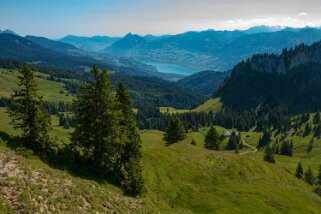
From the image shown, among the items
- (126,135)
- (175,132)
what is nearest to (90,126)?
(126,135)

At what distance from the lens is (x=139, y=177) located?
4619 cm

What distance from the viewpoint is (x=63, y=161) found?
44.0m

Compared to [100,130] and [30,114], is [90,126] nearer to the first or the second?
[100,130]

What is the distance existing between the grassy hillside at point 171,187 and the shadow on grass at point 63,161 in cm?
73

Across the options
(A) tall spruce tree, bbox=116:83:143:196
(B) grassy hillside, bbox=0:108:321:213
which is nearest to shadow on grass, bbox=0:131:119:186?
(B) grassy hillside, bbox=0:108:321:213

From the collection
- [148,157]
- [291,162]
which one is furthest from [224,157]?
[291,162]

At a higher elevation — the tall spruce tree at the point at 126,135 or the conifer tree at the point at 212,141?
the tall spruce tree at the point at 126,135

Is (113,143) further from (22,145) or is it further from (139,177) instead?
(22,145)

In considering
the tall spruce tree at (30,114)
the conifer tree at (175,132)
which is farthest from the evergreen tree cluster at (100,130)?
the conifer tree at (175,132)

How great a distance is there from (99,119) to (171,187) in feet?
65.6

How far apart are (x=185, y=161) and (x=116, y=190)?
26771 mm

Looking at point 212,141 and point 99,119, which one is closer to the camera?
point 99,119

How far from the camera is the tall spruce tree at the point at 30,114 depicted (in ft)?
141

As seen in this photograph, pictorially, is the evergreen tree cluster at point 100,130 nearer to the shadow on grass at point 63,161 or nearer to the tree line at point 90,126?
the tree line at point 90,126
